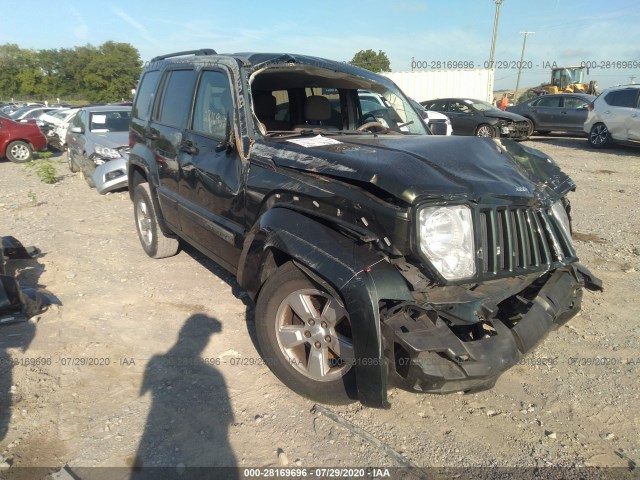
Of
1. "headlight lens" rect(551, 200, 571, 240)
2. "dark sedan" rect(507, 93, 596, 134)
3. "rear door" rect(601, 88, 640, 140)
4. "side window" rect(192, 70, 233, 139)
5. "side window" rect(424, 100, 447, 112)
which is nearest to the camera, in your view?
"headlight lens" rect(551, 200, 571, 240)

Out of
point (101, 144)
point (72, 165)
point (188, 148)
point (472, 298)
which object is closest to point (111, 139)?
point (101, 144)

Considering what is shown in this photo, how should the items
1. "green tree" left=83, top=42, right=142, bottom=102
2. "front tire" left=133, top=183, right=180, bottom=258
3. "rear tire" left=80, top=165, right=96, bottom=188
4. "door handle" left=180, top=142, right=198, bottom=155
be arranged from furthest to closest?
1. "green tree" left=83, top=42, right=142, bottom=102
2. "rear tire" left=80, top=165, right=96, bottom=188
3. "front tire" left=133, top=183, right=180, bottom=258
4. "door handle" left=180, top=142, right=198, bottom=155

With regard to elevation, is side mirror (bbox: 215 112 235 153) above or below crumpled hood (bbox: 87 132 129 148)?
above

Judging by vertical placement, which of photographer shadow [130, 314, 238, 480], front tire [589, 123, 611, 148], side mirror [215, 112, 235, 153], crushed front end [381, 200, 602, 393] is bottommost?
photographer shadow [130, 314, 238, 480]

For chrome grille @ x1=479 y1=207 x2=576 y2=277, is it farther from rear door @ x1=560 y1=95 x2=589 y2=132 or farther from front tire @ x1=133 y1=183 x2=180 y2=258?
rear door @ x1=560 y1=95 x2=589 y2=132

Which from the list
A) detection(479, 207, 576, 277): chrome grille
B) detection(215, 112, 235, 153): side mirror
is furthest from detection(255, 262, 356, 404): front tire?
detection(215, 112, 235, 153): side mirror

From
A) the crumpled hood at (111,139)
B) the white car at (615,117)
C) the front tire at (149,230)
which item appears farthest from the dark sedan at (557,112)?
the front tire at (149,230)

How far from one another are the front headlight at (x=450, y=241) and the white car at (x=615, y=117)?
12470 mm

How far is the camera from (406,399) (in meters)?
3.15

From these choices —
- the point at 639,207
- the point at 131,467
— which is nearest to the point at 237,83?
the point at 131,467

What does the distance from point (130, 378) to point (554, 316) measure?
2732 millimetres

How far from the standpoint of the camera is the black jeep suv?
8.28ft

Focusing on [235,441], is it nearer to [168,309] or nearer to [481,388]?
[481,388]

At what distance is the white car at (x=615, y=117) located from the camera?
41.5 ft
